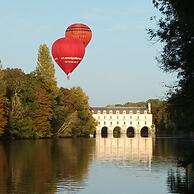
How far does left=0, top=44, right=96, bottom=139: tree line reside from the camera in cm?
6844

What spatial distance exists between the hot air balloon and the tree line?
2387cm

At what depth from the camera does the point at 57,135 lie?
277 feet

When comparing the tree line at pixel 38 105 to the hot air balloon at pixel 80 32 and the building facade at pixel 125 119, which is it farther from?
the building facade at pixel 125 119

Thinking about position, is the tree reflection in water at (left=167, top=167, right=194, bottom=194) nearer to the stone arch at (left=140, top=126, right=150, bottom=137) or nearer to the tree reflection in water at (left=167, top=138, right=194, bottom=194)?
the tree reflection in water at (left=167, top=138, right=194, bottom=194)

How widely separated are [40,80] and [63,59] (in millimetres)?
37631

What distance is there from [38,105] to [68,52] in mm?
34659

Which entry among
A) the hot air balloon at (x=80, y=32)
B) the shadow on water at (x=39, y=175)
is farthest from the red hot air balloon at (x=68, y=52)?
the shadow on water at (x=39, y=175)

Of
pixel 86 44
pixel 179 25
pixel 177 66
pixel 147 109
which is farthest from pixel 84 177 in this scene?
pixel 147 109

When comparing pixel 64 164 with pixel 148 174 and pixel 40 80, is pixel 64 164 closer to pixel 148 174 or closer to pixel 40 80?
pixel 148 174

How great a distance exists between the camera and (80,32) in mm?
43156

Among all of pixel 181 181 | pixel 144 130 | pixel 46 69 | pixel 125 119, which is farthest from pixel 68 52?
pixel 125 119

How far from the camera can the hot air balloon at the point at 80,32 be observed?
4291 centimetres

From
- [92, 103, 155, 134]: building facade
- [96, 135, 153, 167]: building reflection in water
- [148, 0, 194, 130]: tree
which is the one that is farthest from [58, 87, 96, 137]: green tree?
[148, 0, 194, 130]: tree

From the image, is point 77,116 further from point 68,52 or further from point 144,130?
point 144,130
